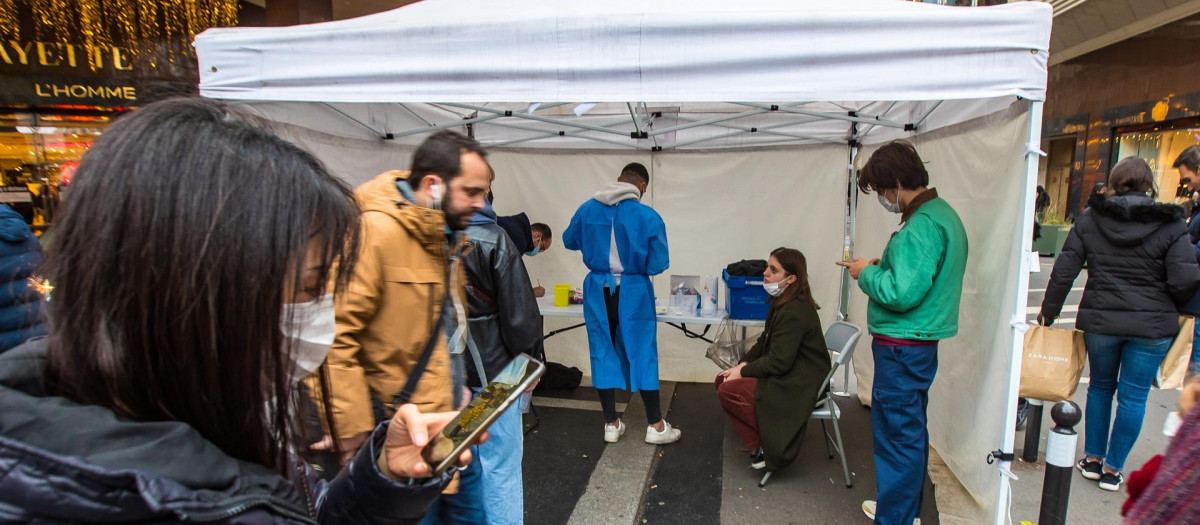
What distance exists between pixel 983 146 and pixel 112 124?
297cm

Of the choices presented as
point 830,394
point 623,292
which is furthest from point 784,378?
point 623,292

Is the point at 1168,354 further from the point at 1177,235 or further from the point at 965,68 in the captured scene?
the point at 965,68

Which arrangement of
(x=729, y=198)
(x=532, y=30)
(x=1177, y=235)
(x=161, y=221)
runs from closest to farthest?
(x=161, y=221)
(x=532, y=30)
(x=1177, y=235)
(x=729, y=198)

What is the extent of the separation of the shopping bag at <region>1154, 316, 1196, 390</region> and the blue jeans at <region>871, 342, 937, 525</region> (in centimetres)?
158

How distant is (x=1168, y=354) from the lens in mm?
2857

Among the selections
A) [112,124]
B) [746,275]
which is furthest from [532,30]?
[746,275]

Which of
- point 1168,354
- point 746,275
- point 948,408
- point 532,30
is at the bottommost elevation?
point 948,408

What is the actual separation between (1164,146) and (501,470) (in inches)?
537

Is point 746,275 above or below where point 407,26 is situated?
below

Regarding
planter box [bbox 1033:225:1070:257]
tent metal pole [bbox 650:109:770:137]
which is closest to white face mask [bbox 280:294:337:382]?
tent metal pole [bbox 650:109:770:137]

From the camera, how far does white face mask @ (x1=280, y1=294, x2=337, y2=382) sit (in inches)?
28.1

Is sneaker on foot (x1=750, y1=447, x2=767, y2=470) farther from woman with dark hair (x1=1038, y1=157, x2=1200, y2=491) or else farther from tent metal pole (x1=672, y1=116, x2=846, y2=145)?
tent metal pole (x1=672, y1=116, x2=846, y2=145)

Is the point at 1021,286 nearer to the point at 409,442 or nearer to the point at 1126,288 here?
the point at 1126,288

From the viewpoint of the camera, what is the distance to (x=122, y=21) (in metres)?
5.62
